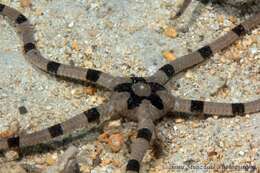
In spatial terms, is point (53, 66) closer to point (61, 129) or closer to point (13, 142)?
point (61, 129)

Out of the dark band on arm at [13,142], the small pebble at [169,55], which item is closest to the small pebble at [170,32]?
the small pebble at [169,55]

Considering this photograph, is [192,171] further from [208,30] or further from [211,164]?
[208,30]

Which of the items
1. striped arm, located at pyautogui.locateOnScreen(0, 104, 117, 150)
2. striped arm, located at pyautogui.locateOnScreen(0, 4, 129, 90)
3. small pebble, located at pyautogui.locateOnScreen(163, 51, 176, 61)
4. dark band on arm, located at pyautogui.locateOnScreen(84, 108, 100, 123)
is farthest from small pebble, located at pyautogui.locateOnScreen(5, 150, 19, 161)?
small pebble, located at pyautogui.locateOnScreen(163, 51, 176, 61)

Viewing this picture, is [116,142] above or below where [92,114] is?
below

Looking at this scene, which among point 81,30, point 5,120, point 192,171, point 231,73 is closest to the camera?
point 192,171

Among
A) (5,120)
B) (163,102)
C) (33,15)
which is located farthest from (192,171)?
(33,15)

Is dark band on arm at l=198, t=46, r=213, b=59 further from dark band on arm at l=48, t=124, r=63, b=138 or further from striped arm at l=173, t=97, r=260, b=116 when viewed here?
dark band on arm at l=48, t=124, r=63, b=138

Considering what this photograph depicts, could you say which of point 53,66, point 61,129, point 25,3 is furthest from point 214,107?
point 25,3
